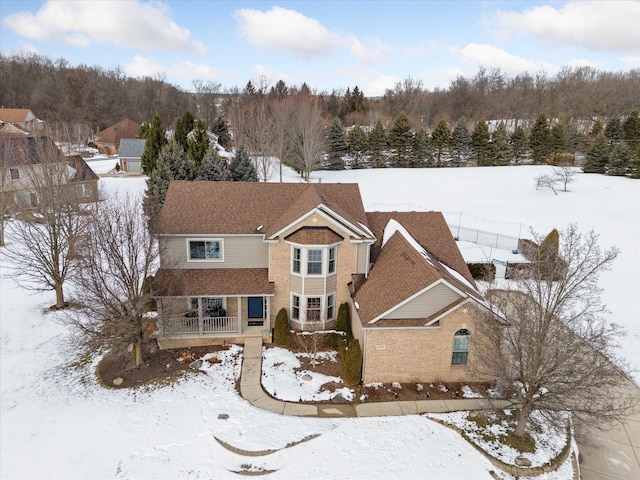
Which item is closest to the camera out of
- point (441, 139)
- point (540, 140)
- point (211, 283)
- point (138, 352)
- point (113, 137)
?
point (138, 352)

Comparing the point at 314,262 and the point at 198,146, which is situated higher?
the point at 198,146

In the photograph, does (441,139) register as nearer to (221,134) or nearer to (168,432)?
(221,134)

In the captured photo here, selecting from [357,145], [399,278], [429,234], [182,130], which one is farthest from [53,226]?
[357,145]

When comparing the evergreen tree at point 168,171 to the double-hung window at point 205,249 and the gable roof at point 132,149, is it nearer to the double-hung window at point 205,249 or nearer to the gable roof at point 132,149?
the double-hung window at point 205,249

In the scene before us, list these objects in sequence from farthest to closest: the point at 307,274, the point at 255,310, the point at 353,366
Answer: the point at 255,310
the point at 307,274
the point at 353,366

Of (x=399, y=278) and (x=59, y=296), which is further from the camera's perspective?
(x=59, y=296)

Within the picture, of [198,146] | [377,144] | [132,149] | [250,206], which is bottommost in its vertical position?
[250,206]

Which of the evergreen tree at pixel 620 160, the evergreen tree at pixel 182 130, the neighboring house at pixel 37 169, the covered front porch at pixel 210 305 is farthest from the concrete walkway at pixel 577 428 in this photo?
the evergreen tree at pixel 620 160
